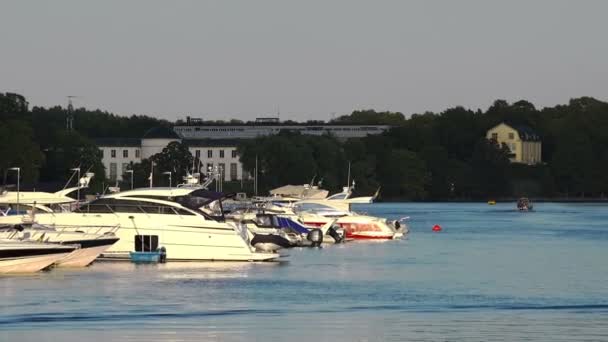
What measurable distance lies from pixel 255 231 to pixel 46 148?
10533cm

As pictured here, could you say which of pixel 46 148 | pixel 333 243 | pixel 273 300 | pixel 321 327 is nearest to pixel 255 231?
pixel 333 243

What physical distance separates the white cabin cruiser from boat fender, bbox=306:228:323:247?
21.2m

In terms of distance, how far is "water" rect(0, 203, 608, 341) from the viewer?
4384cm

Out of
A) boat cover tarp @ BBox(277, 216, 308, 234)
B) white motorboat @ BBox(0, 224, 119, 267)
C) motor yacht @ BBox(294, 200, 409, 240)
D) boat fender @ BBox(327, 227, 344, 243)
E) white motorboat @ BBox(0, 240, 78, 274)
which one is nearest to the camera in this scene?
white motorboat @ BBox(0, 240, 78, 274)

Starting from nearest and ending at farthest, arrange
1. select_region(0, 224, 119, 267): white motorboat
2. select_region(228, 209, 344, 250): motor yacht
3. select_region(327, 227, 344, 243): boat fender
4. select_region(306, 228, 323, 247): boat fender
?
1. select_region(0, 224, 119, 267): white motorboat
2. select_region(228, 209, 344, 250): motor yacht
3. select_region(306, 228, 323, 247): boat fender
4. select_region(327, 227, 344, 243): boat fender

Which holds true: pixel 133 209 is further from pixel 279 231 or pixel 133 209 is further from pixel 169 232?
pixel 279 231

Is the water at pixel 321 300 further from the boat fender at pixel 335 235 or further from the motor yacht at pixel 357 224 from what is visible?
the motor yacht at pixel 357 224

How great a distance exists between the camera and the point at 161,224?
6644 cm

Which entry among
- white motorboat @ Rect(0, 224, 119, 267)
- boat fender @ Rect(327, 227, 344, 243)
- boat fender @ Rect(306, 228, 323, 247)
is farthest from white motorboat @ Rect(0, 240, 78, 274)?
boat fender @ Rect(327, 227, 344, 243)

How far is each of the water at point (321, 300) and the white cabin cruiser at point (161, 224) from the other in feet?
4.02

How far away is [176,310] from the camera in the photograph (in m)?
49.2

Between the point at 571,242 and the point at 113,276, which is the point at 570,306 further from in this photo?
the point at 571,242

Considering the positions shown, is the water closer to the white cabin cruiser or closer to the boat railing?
the white cabin cruiser

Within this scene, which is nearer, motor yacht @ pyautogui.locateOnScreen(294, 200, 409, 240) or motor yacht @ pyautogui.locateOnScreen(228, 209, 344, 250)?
motor yacht @ pyautogui.locateOnScreen(228, 209, 344, 250)
